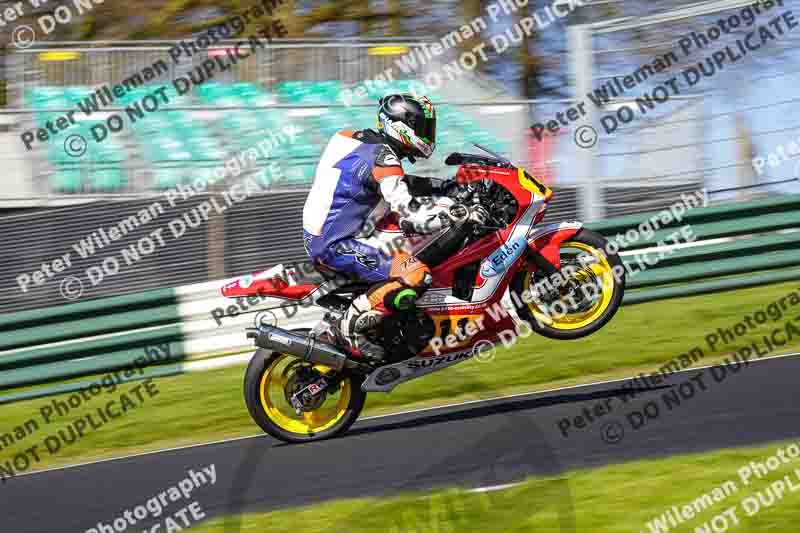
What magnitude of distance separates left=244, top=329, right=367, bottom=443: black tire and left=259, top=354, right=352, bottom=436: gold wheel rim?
0.01 meters

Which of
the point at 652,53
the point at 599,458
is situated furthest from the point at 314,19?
the point at 599,458

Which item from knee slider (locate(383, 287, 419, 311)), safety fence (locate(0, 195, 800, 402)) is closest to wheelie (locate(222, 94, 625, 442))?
knee slider (locate(383, 287, 419, 311))

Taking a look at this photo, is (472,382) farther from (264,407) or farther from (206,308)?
(206,308)

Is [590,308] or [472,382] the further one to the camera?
[472,382]

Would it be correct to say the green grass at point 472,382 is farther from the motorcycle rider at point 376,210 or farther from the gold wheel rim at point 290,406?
the motorcycle rider at point 376,210

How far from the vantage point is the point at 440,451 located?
253 inches

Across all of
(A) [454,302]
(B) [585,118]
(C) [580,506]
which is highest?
(B) [585,118]

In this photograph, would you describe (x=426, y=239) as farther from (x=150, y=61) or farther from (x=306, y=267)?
(x=150, y=61)

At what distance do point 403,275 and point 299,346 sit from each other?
2.69ft

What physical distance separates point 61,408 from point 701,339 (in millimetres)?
5663

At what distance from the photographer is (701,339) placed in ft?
28.1

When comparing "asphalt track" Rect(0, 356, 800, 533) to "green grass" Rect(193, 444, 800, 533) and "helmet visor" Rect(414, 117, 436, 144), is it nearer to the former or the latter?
"green grass" Rect(193, 444, 800, 533)

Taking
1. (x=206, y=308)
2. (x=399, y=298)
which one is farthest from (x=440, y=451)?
(x=206, y=308)

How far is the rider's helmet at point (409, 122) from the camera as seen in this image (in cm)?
661
